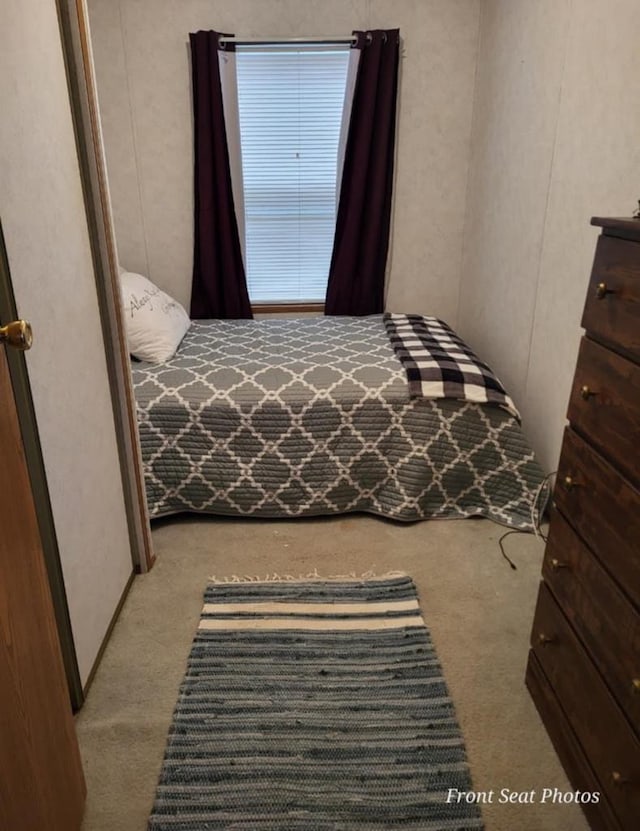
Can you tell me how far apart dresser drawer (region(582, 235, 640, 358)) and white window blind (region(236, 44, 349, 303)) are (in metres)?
2.72

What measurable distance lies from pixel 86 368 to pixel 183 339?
4.50 feet

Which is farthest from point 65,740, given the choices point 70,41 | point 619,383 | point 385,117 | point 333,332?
point 385,117

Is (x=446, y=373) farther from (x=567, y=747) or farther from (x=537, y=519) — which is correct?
(x=567, y=747)

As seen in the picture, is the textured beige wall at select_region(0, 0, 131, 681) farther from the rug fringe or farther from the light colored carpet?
the rug fringe

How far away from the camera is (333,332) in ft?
10.2

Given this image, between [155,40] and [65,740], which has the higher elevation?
[155,40]

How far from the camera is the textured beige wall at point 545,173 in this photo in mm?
1923

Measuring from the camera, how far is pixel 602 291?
115 cm

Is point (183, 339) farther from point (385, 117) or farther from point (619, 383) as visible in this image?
point (619, 383)

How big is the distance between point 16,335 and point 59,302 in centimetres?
57

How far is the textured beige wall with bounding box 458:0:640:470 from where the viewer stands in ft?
6.31

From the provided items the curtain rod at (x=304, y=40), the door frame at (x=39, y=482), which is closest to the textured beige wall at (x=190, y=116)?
the curtain rod at (x=304, y=40)

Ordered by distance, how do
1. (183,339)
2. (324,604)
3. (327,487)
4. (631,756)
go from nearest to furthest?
(631,756), (324,604), (327,487), (183,339)

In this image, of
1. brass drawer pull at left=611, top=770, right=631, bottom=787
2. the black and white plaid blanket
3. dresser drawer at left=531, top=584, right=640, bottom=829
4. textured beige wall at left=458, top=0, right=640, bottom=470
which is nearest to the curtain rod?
textured beige wall at left=458, top=0, right=640, bottom=470
